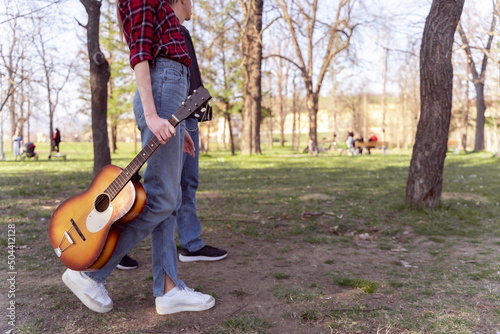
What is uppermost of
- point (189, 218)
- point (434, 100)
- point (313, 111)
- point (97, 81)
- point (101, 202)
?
point (313, 111)

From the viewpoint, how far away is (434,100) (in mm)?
5262

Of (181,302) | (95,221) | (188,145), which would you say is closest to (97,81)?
(188,145)

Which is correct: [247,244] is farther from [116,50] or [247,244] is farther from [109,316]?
[116,50]

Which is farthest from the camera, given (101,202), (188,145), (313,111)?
(313,111)

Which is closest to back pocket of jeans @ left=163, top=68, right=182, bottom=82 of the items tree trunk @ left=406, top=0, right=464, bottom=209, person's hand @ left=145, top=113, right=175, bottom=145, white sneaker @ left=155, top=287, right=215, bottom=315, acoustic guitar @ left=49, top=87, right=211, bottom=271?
acoustic guitar @ left=49, top=87, right=211, bottom=271

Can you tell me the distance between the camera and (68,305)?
242 centimetres

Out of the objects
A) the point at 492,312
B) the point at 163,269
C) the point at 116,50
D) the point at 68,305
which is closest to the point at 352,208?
the point at 492,312

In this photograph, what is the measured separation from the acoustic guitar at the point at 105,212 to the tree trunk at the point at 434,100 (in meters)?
4.17

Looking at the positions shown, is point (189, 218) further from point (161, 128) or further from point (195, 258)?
point (161, 128)

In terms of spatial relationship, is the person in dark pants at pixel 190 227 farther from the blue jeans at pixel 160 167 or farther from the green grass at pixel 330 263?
the blue jeans at pixel 160 167

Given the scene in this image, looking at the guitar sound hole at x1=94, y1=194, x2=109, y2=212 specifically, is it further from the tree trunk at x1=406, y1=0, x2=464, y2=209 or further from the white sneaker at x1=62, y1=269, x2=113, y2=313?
the tree trunk at x1=406, y1=0, x2=464, y2=209

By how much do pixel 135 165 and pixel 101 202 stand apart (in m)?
0.35

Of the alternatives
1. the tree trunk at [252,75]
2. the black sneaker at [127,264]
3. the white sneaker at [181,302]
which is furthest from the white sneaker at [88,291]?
the tree trunk at [252,75]

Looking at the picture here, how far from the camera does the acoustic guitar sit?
2.14 m
